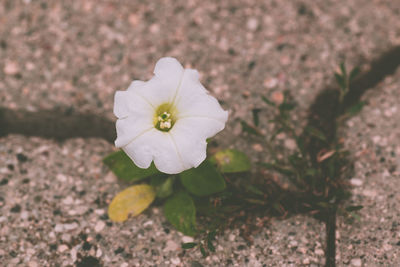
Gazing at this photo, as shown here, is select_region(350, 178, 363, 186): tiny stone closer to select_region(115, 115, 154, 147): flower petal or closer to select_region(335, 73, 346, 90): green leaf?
select_region(335, 73, 346, 90): green leaf

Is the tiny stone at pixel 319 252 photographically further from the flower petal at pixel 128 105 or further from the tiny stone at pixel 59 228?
the tiny stone at pixel 59 228

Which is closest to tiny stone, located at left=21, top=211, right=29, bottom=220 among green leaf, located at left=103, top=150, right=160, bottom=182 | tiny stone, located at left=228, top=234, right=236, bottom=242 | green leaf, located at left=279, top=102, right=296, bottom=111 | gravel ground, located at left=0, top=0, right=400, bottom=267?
gravel ground, located at left=0, top=0, right=400, bottom=267

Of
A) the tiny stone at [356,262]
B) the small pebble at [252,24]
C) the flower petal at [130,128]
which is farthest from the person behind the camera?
the small pebble at [252,24]

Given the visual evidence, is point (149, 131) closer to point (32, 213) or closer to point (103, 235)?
point (103, 235)

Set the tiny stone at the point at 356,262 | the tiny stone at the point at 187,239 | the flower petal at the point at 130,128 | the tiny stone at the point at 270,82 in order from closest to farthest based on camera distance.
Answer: the flower petal at the point at 130,128 → the tiny stone at the point at 356,262 → the tiny stone at the point at 187,239 → the tiny stone at the point at 270,82

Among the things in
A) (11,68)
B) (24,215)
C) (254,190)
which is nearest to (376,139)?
(254,190)

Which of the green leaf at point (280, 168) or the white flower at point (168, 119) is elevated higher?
the white flower at point (168, 119)

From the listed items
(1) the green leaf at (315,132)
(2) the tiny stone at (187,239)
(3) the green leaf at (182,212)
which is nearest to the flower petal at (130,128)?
(3) the green leaf at (182,212)
